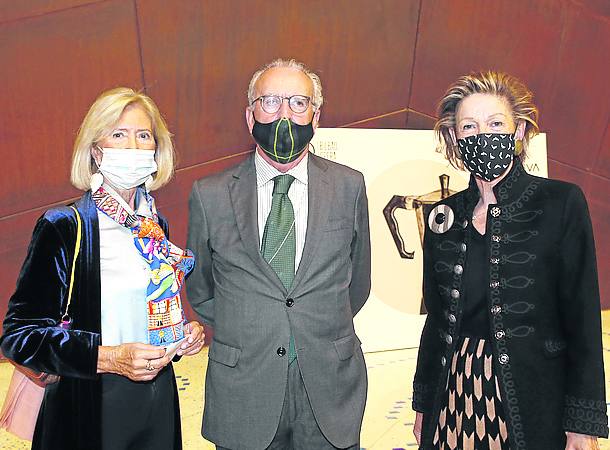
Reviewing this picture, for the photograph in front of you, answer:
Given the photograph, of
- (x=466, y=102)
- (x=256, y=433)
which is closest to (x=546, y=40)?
(x=466, y=102)

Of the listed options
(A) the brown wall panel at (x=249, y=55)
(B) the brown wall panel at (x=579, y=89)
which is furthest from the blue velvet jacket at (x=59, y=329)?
(B) the brown wall panel at (x=579, y=89)

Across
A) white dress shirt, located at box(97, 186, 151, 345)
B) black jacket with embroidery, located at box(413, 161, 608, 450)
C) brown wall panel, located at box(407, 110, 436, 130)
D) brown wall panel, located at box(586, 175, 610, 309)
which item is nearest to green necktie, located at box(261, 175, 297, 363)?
white dress shirt, located at box(97, 186, 151, 345)

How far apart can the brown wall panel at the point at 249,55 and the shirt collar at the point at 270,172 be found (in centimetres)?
222

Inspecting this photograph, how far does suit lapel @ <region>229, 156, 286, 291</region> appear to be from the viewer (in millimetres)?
2021

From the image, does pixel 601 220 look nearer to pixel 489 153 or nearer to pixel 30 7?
pixel 489 153

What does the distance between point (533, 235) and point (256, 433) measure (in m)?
0.98

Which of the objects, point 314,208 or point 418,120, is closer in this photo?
point 314,208

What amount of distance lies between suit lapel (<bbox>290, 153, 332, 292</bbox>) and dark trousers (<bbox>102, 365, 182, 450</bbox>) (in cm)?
48

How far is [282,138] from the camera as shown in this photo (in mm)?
2084

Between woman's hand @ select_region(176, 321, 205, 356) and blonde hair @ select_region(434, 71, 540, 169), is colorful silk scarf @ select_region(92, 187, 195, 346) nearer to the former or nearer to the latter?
woman's hand @ select_region(176, 321, 205, 356)

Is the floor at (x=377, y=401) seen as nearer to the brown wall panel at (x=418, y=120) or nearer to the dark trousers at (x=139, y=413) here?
the dark trousers at (x=139, y=413)

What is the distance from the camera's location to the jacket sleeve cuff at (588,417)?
1794mm

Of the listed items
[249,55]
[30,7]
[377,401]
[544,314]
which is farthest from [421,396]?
[30,7]

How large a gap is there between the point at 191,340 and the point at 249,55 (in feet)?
9.01
